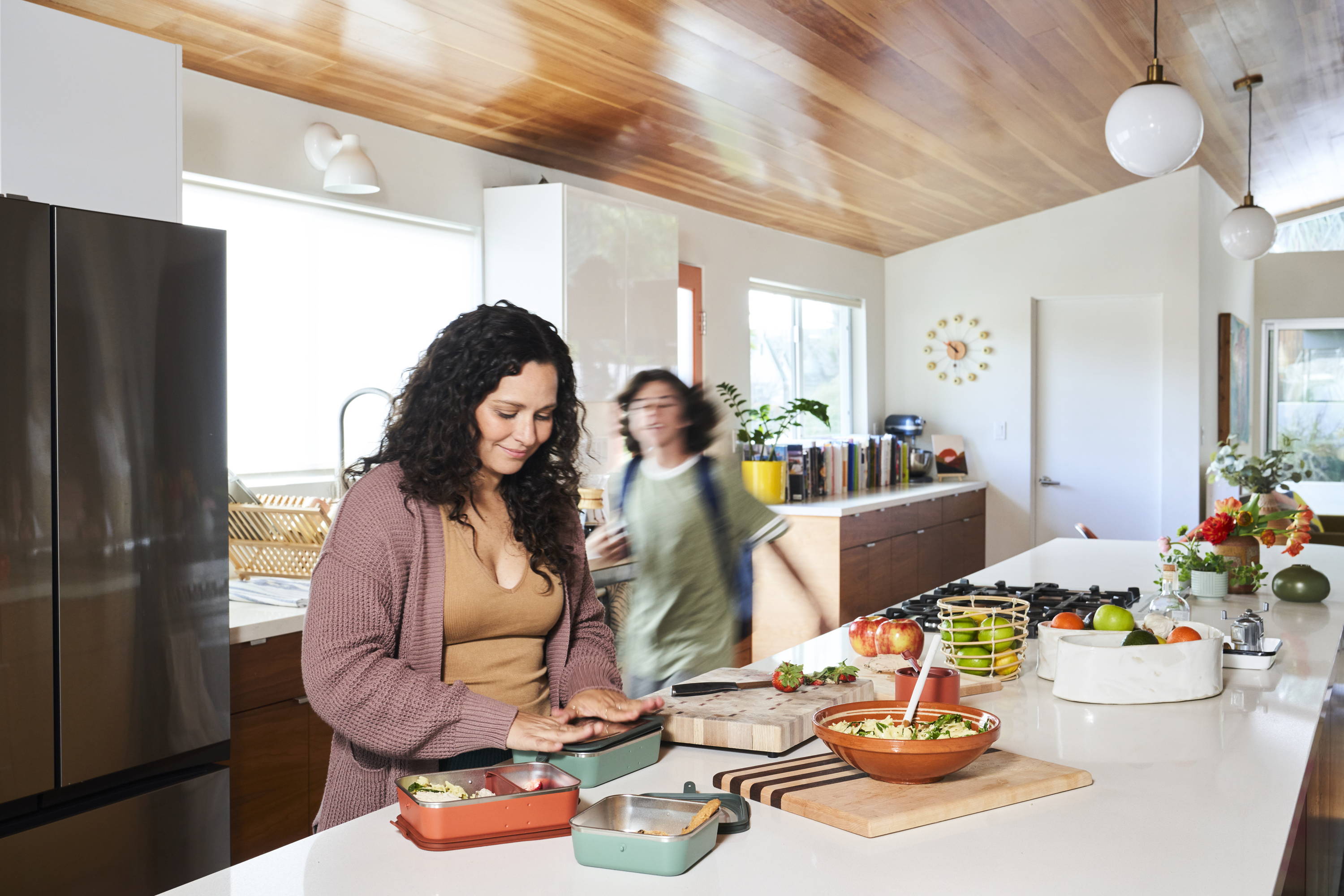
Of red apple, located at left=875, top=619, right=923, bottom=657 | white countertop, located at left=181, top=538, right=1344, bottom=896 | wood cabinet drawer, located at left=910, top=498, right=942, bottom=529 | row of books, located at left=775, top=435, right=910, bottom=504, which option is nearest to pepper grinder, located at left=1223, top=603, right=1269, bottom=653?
white countertop, located at left=181, top=538, right=1344, bottom=896

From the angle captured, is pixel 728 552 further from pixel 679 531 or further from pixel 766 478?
pixel 766 478

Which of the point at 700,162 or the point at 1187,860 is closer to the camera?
the point at 1187,860

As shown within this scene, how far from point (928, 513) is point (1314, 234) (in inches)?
196

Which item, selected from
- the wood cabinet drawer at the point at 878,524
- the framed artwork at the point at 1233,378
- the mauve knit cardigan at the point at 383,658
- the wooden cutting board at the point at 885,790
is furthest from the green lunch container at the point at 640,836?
the framed artwork at the point at 1233,378

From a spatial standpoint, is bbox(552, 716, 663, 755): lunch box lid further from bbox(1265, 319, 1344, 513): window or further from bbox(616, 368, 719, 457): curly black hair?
bbox(1265, 319, 1344, 513): window

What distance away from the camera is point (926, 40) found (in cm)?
366

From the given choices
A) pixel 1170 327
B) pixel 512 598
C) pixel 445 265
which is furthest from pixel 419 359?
pixel 1170 327

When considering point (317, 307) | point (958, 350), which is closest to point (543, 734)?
point (317, 307)

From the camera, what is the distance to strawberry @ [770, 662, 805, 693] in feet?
5.61

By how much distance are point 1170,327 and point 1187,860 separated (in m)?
Result: 5.80

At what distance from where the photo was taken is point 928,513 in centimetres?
589

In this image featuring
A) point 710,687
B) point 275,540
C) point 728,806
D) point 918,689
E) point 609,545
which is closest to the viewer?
point 728,806

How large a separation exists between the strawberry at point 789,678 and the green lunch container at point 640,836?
0.54 meters

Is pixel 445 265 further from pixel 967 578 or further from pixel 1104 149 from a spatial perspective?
pixel 1104 149
